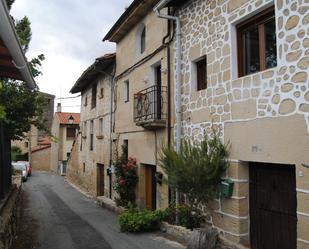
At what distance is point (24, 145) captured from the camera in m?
50.6

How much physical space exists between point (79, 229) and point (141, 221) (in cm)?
220

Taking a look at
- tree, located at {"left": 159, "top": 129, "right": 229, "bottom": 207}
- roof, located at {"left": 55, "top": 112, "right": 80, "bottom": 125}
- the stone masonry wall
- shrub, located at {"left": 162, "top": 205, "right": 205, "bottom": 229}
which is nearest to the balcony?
the stone masonry wall

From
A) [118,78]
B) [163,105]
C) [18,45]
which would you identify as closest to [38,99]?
[118,78]

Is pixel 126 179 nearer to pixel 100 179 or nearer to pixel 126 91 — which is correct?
pixel 126 91

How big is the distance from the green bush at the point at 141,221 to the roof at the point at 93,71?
871 centimetres

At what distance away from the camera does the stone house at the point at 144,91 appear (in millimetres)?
11344

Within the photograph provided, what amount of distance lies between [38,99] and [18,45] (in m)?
9.85

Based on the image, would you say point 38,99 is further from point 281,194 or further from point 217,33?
point 281,194

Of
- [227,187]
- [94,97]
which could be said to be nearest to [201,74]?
[227,187]

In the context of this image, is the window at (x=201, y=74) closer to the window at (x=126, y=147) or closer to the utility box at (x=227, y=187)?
the utility box at (x=227, y=187)

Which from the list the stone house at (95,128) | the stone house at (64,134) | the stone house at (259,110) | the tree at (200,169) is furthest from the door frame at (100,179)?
the stone house at (64,134)

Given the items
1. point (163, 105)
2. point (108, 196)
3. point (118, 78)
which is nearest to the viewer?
point (163, 105)

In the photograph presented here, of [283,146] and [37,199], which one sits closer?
[283,146]

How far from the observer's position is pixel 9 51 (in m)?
4.18
